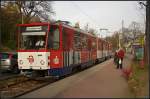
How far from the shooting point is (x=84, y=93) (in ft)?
47.1

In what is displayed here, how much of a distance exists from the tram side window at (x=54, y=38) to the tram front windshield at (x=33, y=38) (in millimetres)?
394

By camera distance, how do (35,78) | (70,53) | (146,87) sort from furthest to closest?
(70,53), (35,78), (146,87)

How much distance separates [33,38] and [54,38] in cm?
116

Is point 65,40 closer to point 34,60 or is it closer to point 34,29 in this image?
point 34,29

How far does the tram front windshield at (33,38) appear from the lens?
19.9 meters

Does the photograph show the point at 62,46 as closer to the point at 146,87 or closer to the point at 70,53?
the point at 70,53

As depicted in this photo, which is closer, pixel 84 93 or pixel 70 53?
pixel 84 93

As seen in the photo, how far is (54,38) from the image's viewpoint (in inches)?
797

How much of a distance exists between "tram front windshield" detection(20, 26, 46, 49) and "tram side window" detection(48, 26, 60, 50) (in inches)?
15.5

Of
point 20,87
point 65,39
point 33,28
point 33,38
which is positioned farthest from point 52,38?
point 20,87

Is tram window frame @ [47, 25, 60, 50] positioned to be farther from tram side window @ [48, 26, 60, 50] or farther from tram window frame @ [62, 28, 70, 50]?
tram window frame @ [62, 28, 70, 50]

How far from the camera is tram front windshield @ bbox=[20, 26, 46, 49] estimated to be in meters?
19.9

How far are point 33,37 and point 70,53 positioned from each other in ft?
11.2

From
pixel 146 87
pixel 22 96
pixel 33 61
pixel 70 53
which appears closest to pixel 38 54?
pixel 33 61
